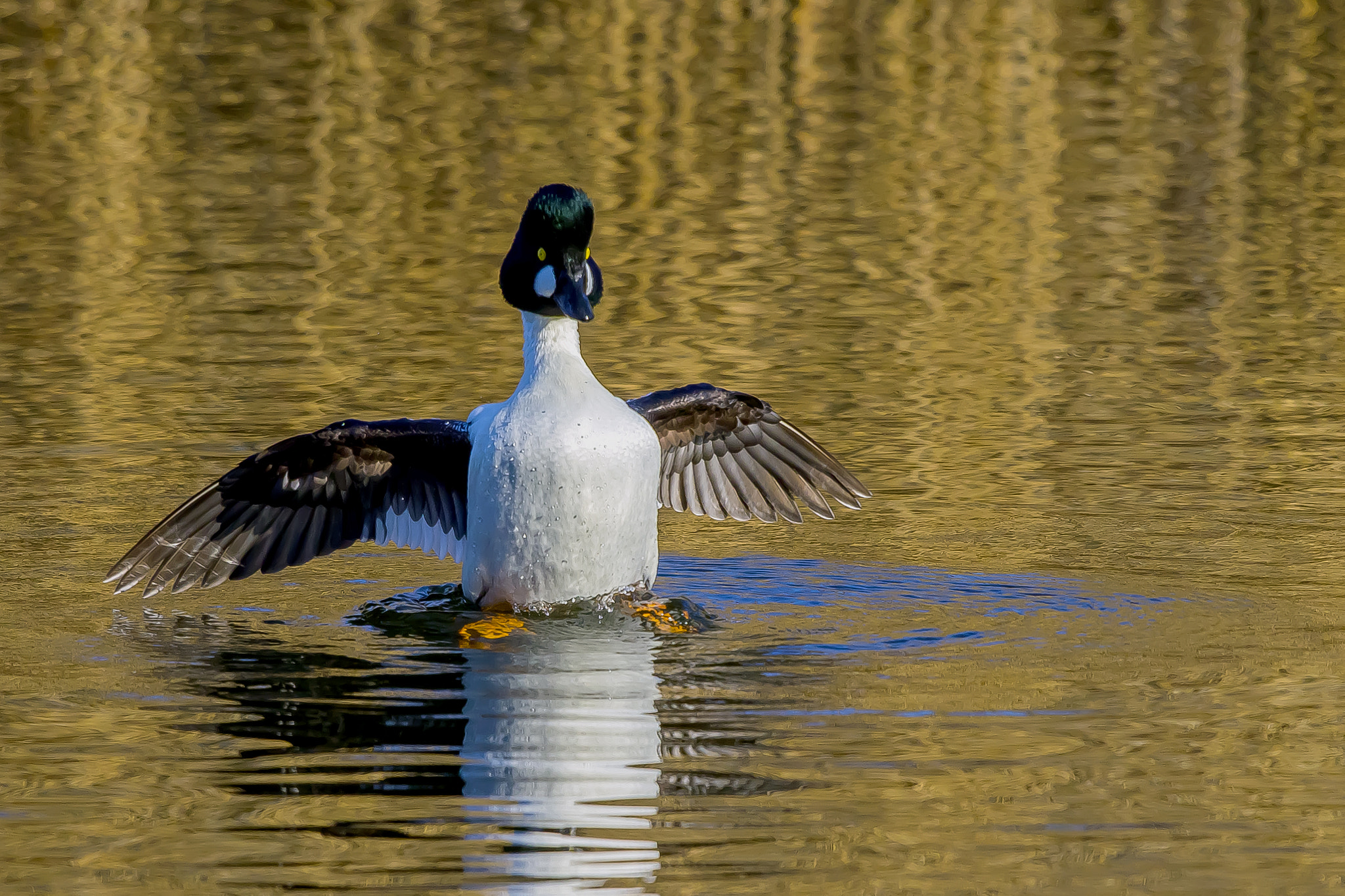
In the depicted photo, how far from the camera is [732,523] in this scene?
10.7 m

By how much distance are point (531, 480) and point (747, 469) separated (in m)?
2.10

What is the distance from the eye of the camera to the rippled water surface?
5809mm

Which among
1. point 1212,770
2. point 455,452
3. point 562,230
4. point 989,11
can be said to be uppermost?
point 989,11

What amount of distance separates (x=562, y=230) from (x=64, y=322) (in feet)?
25.8

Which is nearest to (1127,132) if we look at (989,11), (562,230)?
(989,11)

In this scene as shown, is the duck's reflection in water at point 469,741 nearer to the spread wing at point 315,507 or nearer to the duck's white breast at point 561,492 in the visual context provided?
the duck's white breast at point 561,492

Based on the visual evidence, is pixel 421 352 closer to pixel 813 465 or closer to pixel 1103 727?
pixel 813 465

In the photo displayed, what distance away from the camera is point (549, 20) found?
3173 cm

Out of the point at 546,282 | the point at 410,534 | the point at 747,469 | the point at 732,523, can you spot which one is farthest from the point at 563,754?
the point at 732,523

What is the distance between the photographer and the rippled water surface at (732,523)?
19.1ft

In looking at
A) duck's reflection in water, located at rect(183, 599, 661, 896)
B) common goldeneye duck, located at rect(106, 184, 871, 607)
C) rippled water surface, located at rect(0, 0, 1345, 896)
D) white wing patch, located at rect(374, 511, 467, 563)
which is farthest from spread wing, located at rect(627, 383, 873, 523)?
duck's reflection in water, located at rect(183, 599, 661, 896)

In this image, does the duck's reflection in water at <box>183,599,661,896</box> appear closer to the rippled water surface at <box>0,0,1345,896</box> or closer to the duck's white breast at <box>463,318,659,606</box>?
the rippled water surface at <box>0,0,1345,896</box>

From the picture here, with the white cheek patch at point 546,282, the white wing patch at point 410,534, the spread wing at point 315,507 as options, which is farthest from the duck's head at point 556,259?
the white wing patch at point 410,534

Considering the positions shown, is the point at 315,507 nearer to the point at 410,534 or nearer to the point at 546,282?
the point at 410,534
